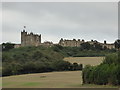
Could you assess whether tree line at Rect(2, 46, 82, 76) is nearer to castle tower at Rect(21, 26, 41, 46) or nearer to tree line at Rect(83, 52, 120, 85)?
tree line at Rect(83, 52, 120, 85)

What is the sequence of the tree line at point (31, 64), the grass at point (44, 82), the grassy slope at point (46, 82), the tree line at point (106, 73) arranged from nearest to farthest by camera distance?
the tree line at point (106, 73) < the grassy slope at point (46, 82) < the grass at point (44, 82) < the tree line at point (31, 64)

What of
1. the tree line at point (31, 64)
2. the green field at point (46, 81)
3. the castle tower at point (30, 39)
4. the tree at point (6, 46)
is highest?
the castle tower at point (30, 39)

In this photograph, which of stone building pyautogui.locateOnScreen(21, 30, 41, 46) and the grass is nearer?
the grass

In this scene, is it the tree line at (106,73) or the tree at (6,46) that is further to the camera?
the tree at (6,46)

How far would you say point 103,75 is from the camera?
44688mm

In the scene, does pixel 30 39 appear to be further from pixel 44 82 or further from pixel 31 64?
pixel 44 82

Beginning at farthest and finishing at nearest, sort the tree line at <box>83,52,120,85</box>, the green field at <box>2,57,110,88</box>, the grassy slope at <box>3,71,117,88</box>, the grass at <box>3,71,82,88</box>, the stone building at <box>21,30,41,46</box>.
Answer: the stone building at <box>21,30,41,46</box> < the grass at <box>3,71,82,88</box> < the green field at <box>2,57,110,88</box> < the grassy slope at <box>3,71,117,88</box> < the tree line at <box>83,52,120,85</box>

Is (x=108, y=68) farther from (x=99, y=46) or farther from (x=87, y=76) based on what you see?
(x=99, y=46)

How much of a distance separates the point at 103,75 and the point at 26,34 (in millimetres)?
122317

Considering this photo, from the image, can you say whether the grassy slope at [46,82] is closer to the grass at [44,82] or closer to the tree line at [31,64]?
the grass at [44,82]

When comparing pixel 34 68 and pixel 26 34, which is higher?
pixel 26 34

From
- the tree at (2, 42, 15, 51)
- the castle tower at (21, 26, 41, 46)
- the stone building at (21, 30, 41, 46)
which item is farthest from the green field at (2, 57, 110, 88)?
the stone building at (21, 30, 41, 46)

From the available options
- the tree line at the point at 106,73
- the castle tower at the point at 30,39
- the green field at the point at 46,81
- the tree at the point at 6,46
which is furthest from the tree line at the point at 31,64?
the castle tower at the point at 30,39

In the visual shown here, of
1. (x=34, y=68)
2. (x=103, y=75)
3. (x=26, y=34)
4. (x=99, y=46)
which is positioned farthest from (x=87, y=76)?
(x=26, y=34)
